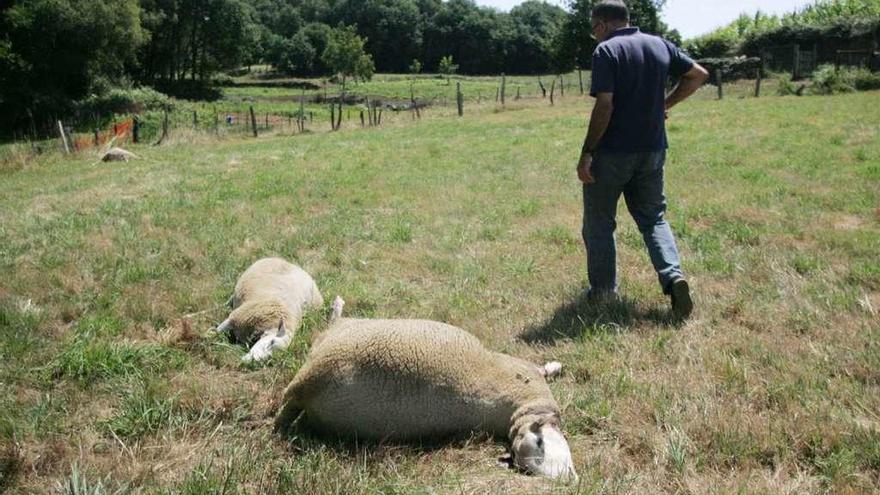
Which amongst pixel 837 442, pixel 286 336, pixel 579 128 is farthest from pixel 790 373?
pixel 579 128

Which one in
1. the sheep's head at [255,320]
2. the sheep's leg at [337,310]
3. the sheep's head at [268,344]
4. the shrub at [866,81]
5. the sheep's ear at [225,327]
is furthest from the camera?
the shrub at [866,81]

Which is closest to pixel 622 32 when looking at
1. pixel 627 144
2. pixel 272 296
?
pixel 627 144

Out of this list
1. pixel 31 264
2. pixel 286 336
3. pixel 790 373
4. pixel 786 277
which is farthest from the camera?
pixel 31 264

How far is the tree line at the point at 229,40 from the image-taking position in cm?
4050

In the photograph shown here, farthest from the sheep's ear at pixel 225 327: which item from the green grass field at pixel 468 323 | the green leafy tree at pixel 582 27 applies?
the green leafy tree at pixel 582 27

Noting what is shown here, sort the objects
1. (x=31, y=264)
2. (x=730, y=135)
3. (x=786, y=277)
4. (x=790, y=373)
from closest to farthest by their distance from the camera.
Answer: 1. (x=790, y=373)
2. (x=786, y=277)
3. (x=31, y=264)
4. (x=730, y=135)

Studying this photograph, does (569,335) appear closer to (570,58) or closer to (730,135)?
(730,135)

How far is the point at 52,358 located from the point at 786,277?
5.90 m

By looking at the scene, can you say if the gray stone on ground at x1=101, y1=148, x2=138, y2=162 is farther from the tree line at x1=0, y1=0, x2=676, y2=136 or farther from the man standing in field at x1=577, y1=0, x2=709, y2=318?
the tree line at x1=0, y1=0, x2=676, y2=136

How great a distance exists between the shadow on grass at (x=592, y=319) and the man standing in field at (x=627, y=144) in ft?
0.47

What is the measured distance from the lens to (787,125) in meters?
16.5

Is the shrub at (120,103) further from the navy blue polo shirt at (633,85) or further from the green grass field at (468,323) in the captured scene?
the navy blue polo shirt at (633,85)

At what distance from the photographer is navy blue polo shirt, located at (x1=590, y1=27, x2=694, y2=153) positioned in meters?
4.90

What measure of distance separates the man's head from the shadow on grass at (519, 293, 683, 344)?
218cm
